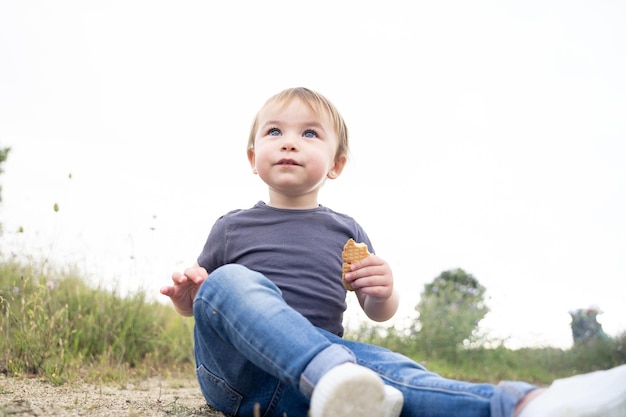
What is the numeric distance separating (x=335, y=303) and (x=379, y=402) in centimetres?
71

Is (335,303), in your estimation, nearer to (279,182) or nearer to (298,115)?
(279,182)

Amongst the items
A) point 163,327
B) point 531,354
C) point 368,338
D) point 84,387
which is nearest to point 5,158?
point 163,327

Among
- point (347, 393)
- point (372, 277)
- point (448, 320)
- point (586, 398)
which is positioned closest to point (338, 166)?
point (372, 277)

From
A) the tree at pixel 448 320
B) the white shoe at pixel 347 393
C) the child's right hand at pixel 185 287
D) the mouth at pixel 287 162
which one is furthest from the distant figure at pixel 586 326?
the white shoe at pixel 347 393

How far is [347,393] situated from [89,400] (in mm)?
1522

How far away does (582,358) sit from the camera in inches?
270

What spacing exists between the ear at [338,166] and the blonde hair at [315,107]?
1 centimetres

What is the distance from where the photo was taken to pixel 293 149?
7.59 feet

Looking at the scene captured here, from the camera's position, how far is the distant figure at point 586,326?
6.90 meters

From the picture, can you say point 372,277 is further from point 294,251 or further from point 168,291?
point 168,291

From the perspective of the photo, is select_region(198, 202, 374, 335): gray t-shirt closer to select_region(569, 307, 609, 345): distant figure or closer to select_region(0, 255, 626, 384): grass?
select_region(0, 255, 626, 384): grass

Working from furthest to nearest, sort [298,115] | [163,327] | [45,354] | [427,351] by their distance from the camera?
1. [427,351]
2. [163,327]
3. [45,354]
4. [298,115]

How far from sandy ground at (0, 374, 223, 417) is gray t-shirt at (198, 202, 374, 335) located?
55cm

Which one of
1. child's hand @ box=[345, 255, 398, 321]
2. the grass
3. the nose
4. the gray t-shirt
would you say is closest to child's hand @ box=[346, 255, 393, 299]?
child's hand @ box=[345, 255, 398, 321]
